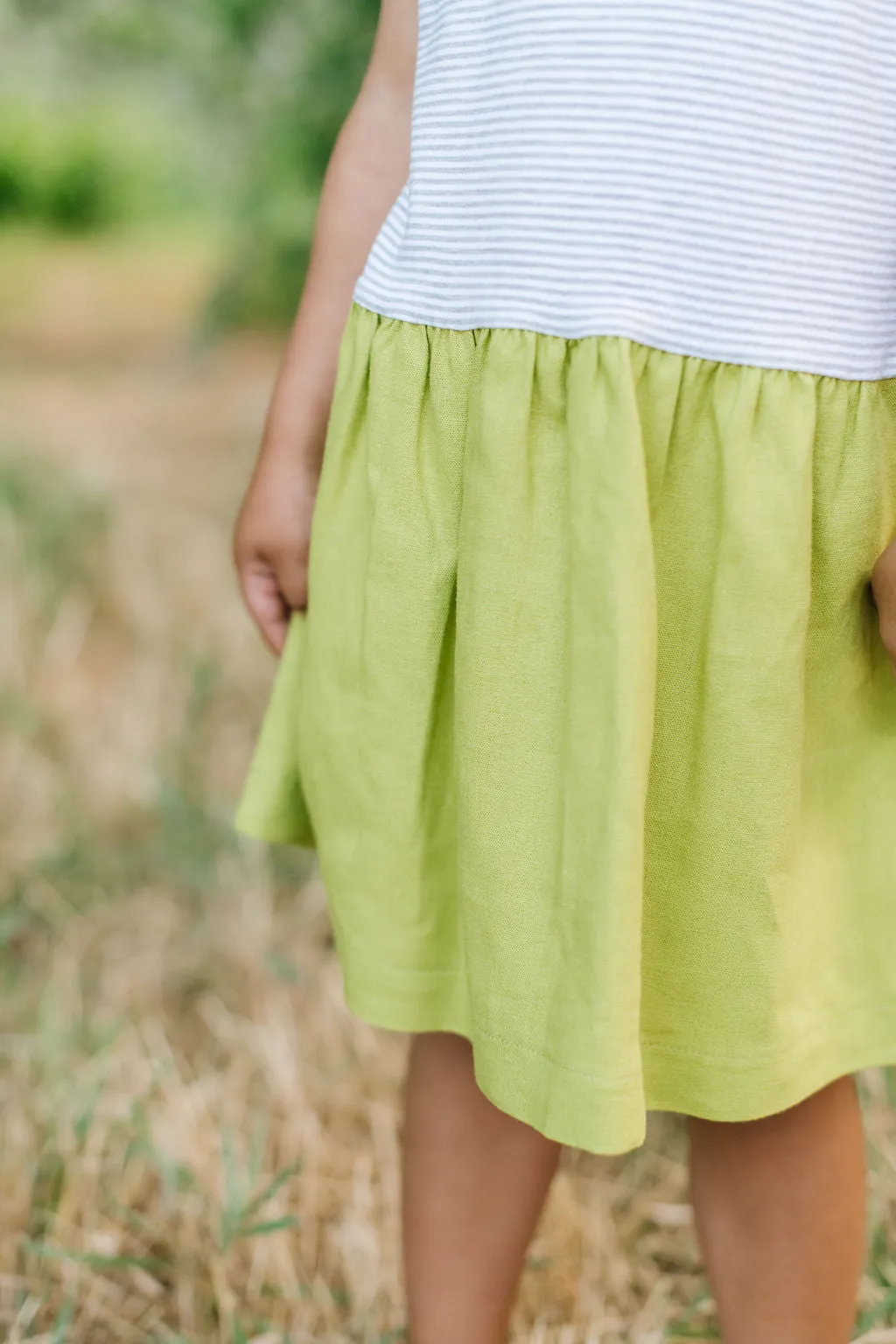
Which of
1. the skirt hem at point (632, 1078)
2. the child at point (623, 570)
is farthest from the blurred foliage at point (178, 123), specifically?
the skirt hem at point (632, 1078)

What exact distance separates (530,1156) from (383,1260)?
304 millimetres

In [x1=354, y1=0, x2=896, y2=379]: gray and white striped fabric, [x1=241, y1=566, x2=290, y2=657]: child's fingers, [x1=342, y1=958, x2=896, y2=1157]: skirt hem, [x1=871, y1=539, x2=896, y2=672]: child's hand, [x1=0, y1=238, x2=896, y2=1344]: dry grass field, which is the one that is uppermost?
[x1=354, y1=0, x2=896, y2=379]: gray and white striped fabric

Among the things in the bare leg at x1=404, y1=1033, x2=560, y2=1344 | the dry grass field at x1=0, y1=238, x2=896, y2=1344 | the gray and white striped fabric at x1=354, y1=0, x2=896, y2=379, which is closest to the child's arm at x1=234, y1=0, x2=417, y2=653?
the gray and white striped fabric at x1=354, y1=0, x2=896, y2=379

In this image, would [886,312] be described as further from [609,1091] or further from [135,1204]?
[135,1204]

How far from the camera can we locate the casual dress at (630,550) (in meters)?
0.54

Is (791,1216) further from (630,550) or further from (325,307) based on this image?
(325,307)

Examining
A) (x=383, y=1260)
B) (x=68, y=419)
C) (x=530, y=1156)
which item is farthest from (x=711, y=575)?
(x=68, y=419)

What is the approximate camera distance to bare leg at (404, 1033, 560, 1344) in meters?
0.75

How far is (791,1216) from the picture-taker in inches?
27.7

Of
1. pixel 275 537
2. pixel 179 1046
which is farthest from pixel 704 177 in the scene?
pixel 179 1046

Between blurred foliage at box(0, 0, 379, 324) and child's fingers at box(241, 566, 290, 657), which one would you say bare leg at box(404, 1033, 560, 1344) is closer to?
child's fingers at box(241, 566, 290, 657)

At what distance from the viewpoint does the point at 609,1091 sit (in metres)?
0.58

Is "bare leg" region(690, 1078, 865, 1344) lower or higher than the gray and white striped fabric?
lower

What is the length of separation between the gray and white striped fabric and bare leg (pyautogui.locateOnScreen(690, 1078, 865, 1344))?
1.30 feet
